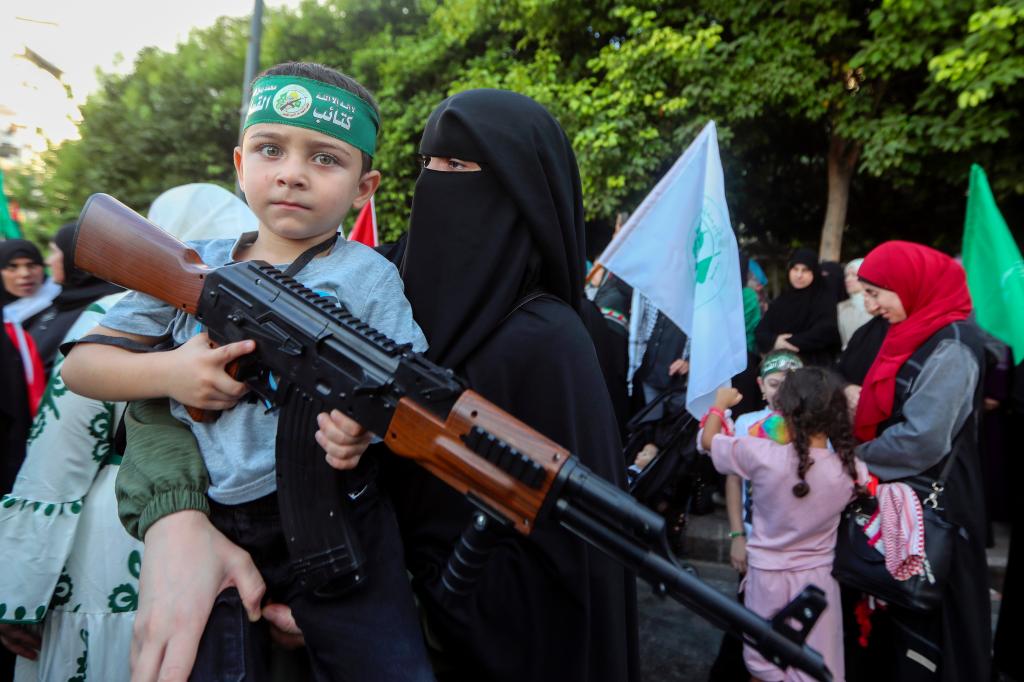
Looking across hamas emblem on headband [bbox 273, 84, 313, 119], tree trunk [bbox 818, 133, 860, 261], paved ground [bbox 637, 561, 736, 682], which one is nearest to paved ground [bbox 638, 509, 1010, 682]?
paved ground [bbox 637, 561, 736, 682]

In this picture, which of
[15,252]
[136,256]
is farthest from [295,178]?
[15,252]

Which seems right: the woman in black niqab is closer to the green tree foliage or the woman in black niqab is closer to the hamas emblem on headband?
the hamas emblem on headband

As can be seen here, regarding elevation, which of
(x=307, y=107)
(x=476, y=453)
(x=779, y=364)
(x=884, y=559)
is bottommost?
(x=884, y=559)

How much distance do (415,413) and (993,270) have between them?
3587mm

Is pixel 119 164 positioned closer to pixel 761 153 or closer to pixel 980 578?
pixel 761 153

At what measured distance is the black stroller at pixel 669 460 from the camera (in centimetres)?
426

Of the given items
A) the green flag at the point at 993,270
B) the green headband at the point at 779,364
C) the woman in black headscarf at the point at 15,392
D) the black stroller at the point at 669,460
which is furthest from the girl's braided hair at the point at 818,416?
the woman in black headscarf at the point at 15,392

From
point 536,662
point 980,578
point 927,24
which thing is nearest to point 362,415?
point 536,662

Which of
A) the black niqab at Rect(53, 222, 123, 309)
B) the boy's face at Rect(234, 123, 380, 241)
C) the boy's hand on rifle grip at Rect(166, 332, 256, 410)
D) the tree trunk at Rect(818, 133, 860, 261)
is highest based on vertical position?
the tree trunk at Rect(818, 133, 860, 261)

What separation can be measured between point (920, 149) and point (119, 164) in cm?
1342

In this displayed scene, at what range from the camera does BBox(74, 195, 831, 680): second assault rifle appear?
109cm

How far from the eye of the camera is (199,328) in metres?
1.50

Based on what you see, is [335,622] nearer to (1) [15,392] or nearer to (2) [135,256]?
(2) [135,256]

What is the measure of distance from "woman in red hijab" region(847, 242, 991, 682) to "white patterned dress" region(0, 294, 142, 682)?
301 centimetres
